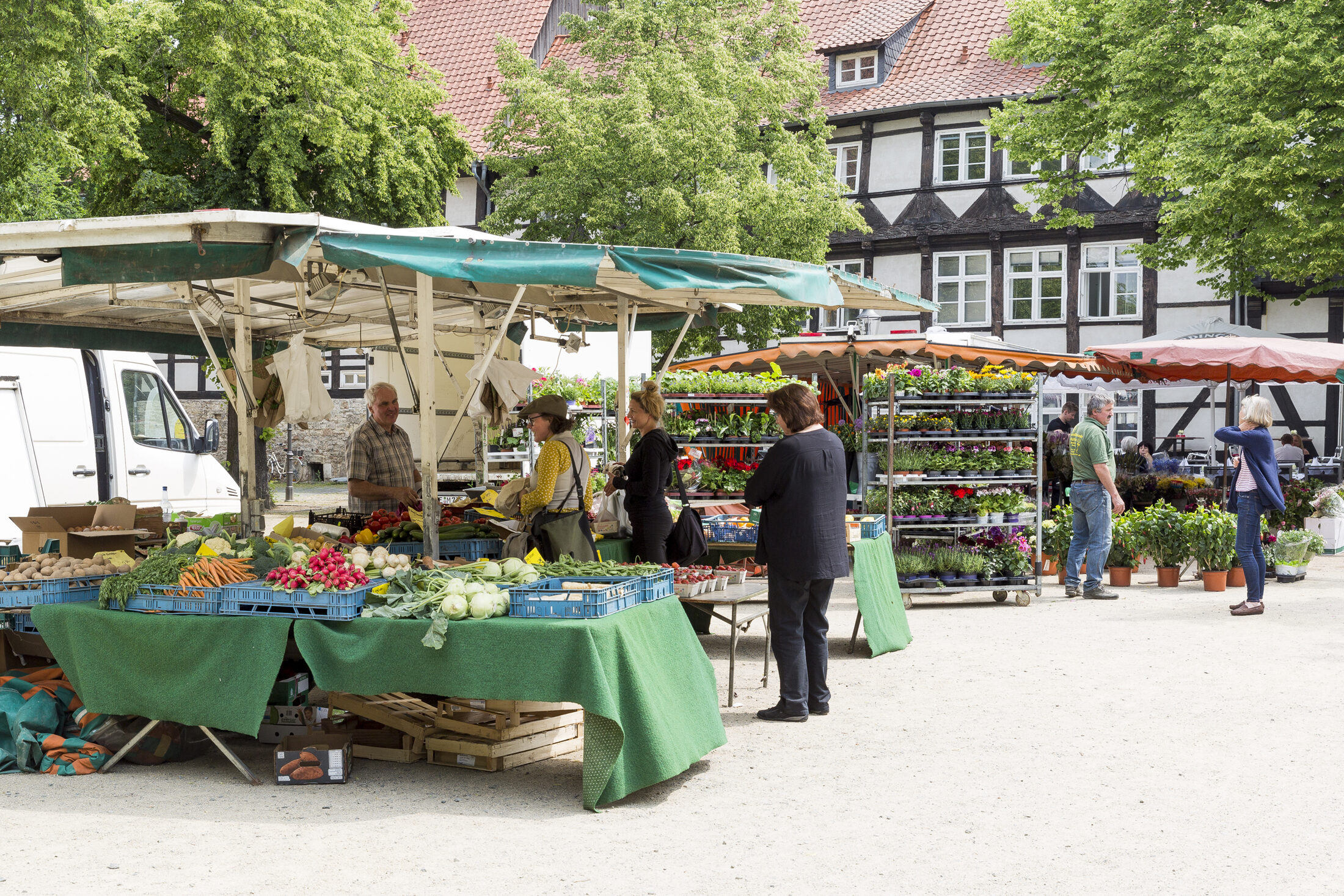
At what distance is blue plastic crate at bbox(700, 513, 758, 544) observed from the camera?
31.0 feet

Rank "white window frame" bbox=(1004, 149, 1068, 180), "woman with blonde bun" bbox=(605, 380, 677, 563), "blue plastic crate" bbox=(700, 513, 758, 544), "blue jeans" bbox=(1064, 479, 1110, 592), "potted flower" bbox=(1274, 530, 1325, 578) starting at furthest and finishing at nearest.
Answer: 1. "white window frame" bbox=(1004, 149, 1068, 180)
2. "potted flower" bbox=(1274, 530, 1325, 578)
3. "blue jeans" bbox=(1064, 479, 1110, 592)
4. "blue plastic crate" bbox=(700, 513, 758, 544)
5. "woman with blonde bun" bbox=(605, 380, 677, 563)

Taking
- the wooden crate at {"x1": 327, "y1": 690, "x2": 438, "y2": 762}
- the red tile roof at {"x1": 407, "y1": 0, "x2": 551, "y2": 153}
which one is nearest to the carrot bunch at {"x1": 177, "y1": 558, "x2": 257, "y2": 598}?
the wooden crate at {"x1": 327, "y1": 690, "x2": 438, "y2": 762}

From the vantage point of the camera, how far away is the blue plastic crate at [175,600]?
5.61 metres

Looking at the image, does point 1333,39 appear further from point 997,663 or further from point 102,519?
point 102,519

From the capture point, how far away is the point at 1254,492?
10508 mm

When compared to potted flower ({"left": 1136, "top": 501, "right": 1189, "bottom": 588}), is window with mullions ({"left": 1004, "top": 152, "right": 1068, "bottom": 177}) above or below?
above

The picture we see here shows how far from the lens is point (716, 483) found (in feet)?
37.0

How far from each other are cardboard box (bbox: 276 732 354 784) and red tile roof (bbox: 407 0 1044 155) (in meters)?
19.5

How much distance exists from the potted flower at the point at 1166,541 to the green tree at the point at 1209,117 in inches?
236

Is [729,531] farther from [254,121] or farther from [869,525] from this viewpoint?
[254,121]

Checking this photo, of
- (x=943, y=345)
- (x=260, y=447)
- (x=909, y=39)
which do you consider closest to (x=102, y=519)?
(x=943, y=345)

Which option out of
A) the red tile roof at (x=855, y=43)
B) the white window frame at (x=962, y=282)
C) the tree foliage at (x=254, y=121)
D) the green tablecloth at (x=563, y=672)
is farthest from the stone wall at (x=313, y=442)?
the green tablecloth at (x=563, y=672)

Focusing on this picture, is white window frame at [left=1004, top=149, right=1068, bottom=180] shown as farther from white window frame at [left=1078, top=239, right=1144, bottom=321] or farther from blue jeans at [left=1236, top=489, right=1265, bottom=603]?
blue jeans at [left=1236, top=489, right=1265, bottom=603]

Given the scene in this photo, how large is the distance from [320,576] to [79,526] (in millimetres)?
3364
